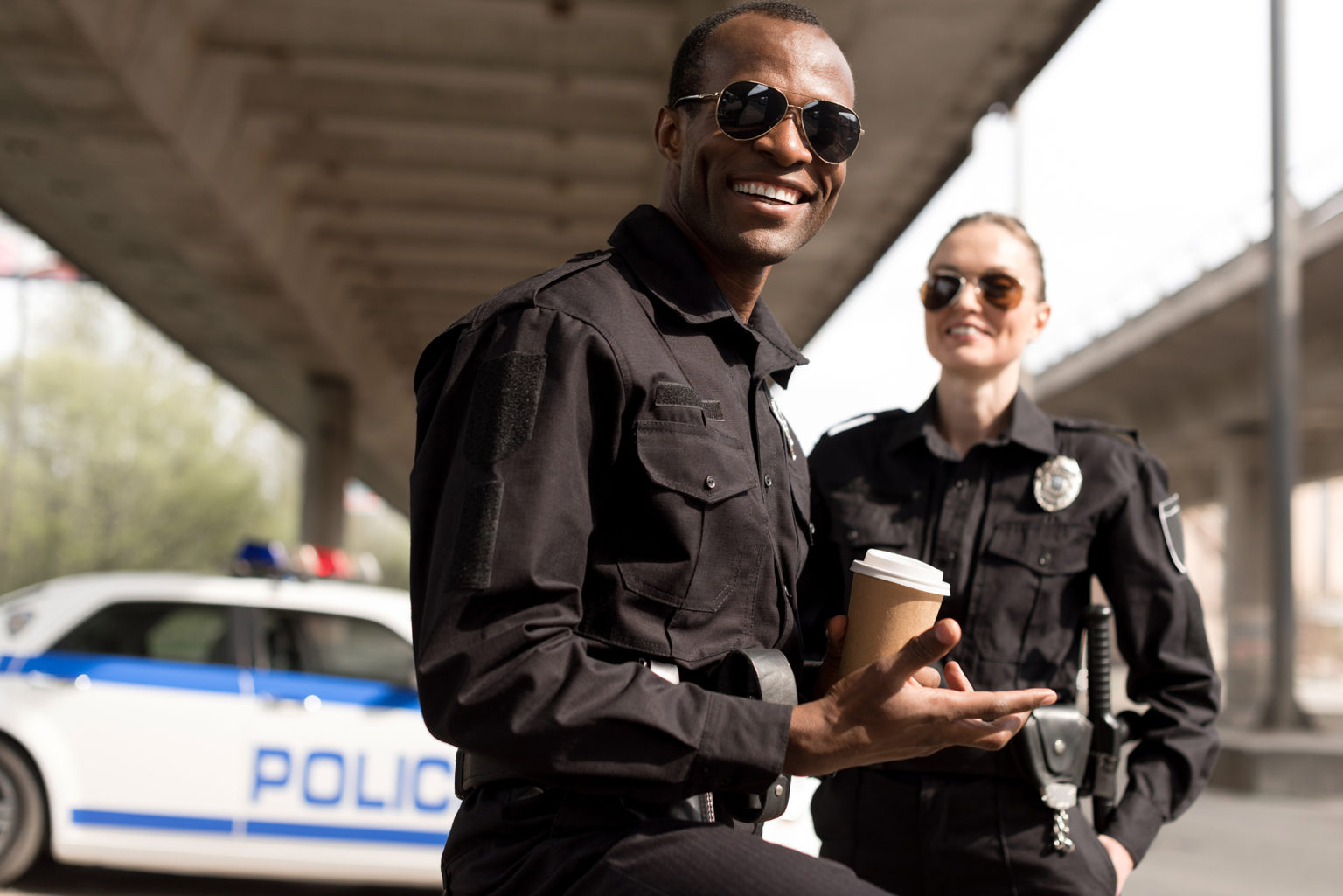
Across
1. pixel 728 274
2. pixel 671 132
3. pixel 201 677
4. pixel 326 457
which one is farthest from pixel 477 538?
pixel 326 457

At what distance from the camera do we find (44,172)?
12.5 metres

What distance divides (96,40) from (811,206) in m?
8.31

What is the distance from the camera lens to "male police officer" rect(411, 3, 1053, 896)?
4.90 feet

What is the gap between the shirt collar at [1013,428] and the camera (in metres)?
3.01

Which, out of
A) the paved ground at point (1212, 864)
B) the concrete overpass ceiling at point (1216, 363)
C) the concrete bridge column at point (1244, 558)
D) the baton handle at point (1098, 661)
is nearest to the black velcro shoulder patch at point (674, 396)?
the baton handle at point (1098, 661)

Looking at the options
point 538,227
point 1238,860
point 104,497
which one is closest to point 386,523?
point 104,497

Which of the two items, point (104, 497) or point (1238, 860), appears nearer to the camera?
point (1238, 860)

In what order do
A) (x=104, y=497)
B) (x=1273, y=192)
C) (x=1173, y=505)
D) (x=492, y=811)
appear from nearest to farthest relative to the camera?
1. (x=492, y=811)
2. (x=1173, y=505)
3. (x=1273, y=192)
4. (x=104, y=497)

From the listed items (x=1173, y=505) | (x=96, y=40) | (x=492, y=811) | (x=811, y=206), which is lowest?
(x=492, y=811)

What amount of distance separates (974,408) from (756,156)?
1.37 m

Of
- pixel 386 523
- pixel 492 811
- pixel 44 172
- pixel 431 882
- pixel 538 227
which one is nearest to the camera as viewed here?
pixel 492 811

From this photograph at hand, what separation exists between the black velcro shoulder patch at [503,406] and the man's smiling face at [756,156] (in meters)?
0.46

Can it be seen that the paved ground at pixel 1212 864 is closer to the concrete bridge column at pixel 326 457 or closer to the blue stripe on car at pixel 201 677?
the blue stripe on car at pixel 201 677

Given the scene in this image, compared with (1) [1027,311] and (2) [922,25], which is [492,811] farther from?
(2) [922,25]
